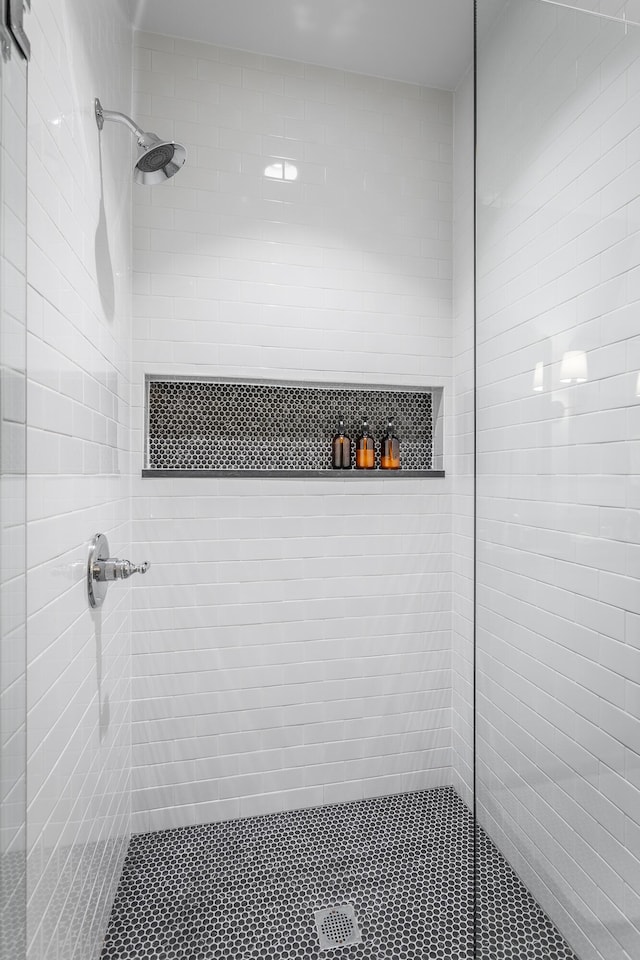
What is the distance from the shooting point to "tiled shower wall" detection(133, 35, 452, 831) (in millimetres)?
1780

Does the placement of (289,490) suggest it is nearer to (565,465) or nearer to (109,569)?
(109,569)

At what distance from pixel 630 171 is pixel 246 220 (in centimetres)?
136

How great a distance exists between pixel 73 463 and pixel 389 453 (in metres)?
1.20

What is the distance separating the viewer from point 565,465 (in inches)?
33.6

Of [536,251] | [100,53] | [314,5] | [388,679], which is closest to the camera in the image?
[536,251]

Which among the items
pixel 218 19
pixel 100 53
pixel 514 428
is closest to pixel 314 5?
pixel 218 19

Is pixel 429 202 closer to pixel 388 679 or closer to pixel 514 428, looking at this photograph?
pixel 514 428

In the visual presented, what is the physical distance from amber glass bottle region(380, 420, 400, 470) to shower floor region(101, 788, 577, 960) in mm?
1229

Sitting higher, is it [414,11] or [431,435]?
[414,11]

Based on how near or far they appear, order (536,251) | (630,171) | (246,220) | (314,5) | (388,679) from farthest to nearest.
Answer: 1. (388,679)
2. (246,220)
3. (314,5)
4. (536,251)
5. (630,171)

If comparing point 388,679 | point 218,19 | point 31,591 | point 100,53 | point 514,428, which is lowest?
point 388,679

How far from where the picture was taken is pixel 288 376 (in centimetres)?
188

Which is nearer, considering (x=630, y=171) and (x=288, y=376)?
(x=630, y=171)

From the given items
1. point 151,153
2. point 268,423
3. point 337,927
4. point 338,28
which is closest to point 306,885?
point 337,927
